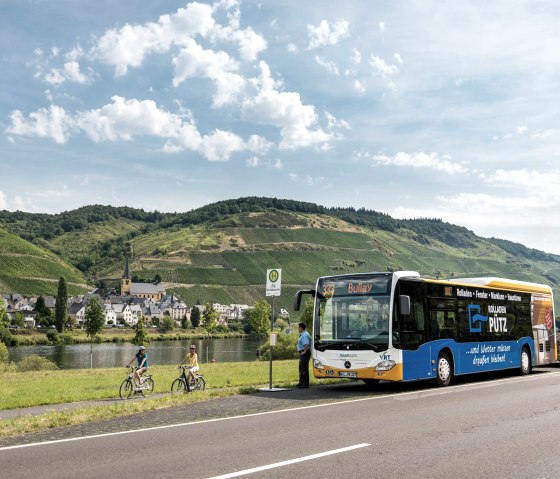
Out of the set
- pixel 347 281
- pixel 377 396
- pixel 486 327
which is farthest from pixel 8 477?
pixel 486 327

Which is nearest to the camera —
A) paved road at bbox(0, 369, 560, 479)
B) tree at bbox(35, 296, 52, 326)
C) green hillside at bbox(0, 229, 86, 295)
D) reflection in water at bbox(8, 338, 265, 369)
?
paved road at bbox(0, 369, 560, 479)

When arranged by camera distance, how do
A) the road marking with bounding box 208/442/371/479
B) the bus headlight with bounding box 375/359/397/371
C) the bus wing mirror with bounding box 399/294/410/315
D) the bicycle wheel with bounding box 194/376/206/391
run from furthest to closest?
the bicycle wheel with bounding box 194/376/206/391
the bus headlight with bounding box 375/359/397/371
the bus wing mirror with bounding box 399/294/410/315
the road marking with bounding box 208/442/371/479

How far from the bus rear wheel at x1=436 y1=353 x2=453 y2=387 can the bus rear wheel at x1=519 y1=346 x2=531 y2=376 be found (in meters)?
5.81

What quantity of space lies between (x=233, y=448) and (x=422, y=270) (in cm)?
19588

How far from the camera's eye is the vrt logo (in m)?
20.8

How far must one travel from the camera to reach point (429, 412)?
43.3ft

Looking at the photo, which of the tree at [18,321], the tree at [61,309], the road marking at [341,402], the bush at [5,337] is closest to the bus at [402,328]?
the road marking at [341,402]

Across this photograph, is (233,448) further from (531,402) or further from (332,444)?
(531,402)

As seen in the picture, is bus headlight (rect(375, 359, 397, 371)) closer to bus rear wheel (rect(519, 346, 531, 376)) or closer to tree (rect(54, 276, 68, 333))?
bus rear wheel (rect(519, 346, 531, 376))

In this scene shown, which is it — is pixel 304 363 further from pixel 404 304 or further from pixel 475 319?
pixel 475 319

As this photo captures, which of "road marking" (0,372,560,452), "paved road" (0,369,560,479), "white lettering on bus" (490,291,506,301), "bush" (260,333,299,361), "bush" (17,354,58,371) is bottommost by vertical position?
"bush" (17,354,58,371)

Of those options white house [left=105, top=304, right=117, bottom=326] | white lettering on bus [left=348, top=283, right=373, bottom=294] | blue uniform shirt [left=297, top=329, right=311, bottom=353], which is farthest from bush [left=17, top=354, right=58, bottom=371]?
white house [left=105, top=304, right=117, bottom=326]

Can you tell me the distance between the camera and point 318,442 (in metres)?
9.76

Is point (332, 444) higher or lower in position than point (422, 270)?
lower
